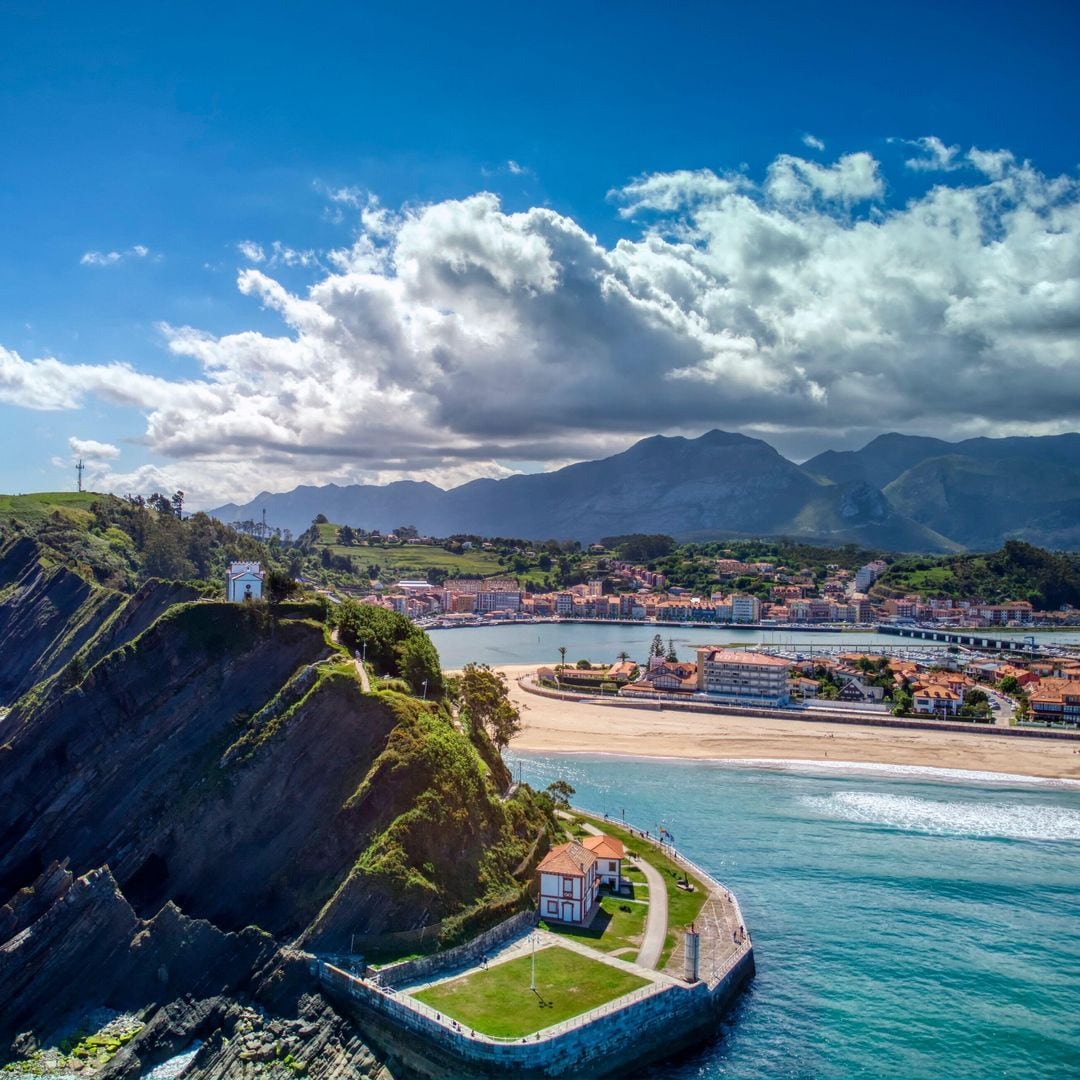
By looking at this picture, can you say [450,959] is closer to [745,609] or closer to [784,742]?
[784,742]

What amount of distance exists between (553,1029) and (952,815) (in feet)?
126

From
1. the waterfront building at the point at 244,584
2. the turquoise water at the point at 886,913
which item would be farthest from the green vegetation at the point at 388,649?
the turquoise water at the point at 886,913

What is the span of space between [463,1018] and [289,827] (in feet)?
39.9

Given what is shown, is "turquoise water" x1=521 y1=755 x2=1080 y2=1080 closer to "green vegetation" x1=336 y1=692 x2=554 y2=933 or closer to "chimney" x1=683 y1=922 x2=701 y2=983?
"chimney" x1=683 y1=922 x2=701 y2=983

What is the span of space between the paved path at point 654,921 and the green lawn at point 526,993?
1736 mm

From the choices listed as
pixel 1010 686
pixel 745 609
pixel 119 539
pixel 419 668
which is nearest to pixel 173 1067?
pixel 419 668

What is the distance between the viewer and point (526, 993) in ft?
97.6

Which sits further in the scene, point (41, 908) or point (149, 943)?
point (41, 908)

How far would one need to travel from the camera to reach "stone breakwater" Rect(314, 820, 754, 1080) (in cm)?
2697

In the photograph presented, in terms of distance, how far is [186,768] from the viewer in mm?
41344

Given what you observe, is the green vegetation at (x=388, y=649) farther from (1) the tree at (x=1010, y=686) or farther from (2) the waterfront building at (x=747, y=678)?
(1) the tree at (x=1010, y=686)

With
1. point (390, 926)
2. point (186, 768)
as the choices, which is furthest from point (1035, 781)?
point (186, 768)

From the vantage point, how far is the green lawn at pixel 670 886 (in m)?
35.6

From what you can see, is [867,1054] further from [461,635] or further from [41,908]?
[461,635]
